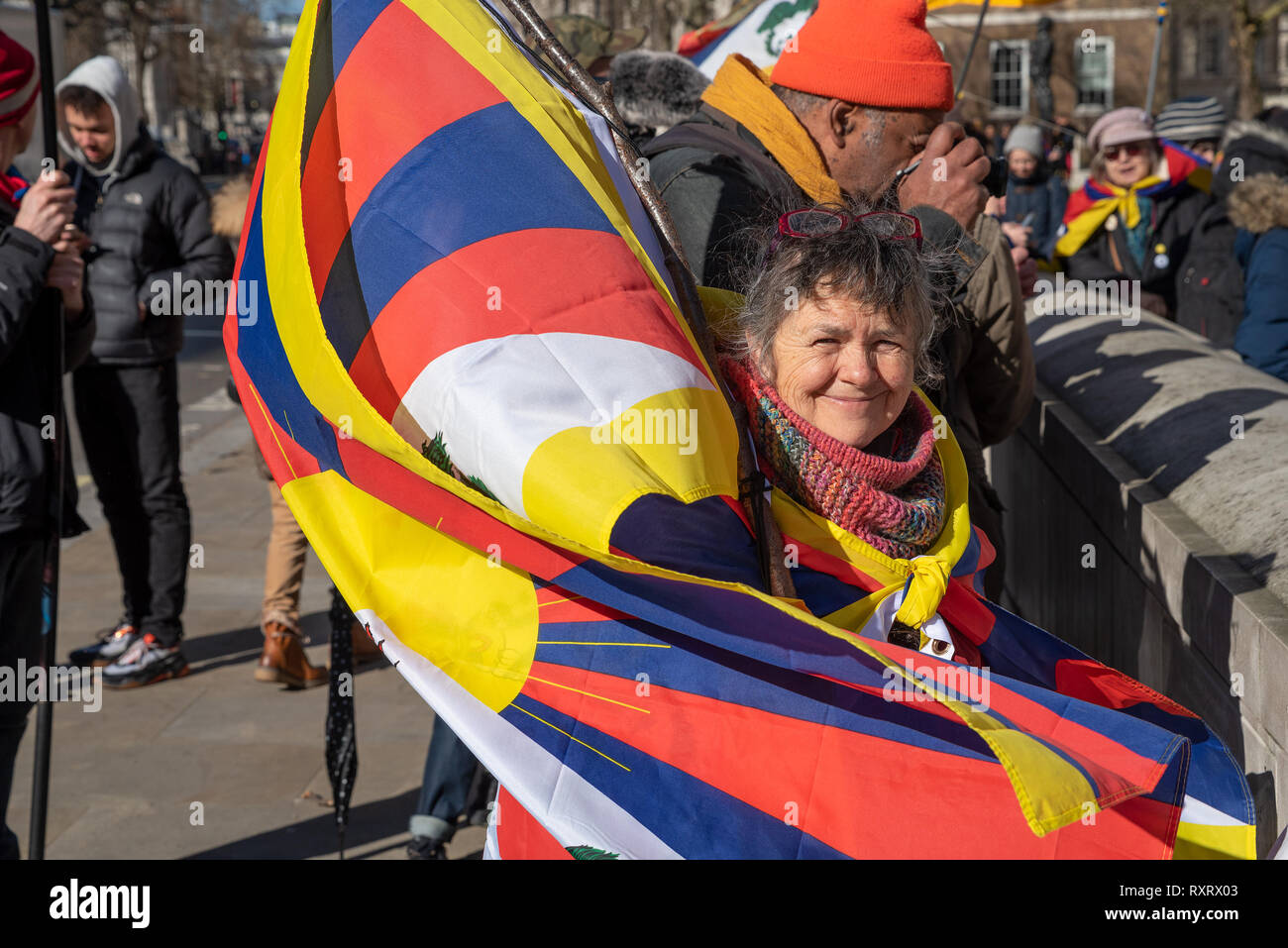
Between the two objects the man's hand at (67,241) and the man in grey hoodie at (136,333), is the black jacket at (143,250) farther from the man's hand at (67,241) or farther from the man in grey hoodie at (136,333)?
the man's hand at (67,241)

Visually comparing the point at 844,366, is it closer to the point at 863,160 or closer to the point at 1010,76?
the point at 863,160

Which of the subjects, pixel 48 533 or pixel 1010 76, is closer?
pixel 48 533

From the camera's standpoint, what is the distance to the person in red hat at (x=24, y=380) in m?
3.42

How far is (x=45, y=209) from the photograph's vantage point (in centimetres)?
351

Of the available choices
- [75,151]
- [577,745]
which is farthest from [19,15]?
[577,745]

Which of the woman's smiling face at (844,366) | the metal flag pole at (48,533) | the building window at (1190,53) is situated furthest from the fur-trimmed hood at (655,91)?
the building window at (1190,53)

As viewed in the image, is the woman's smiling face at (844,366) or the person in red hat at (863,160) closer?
the woman's smiling face at (844,366)

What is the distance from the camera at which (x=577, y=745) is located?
1.80 meters

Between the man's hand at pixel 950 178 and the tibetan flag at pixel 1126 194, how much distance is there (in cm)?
372

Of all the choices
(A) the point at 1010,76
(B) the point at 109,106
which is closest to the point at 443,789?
(B) the point at 109,106

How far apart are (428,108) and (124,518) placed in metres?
3.91

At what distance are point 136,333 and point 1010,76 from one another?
4631cm

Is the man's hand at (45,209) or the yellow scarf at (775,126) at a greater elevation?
the yellow scarf at (775,126)
